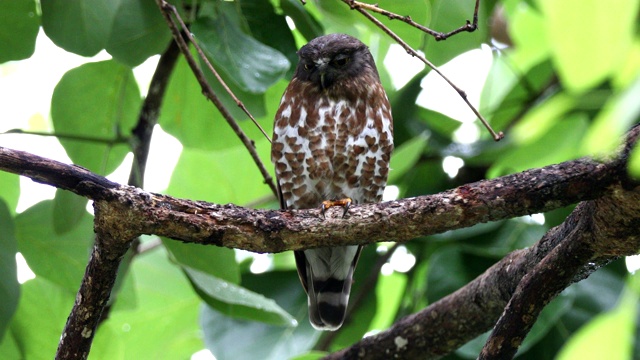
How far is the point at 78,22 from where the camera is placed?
310 cm

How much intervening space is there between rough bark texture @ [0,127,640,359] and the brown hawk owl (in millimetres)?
1342

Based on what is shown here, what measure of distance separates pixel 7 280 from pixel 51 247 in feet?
1.76

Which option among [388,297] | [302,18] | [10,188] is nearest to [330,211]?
[302,18]

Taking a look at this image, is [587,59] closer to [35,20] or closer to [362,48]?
[35,20]

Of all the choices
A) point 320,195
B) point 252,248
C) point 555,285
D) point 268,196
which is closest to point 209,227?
point 252,248

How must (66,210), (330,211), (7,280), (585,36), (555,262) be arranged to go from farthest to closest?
(66,210) < (7,280) < (330,211) < (555,262) < (585,36)

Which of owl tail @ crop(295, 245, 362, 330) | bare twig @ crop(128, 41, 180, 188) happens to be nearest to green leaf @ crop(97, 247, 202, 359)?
owl tail @ crop(295, 245, 362, 330)

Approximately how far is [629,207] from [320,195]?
1.96m

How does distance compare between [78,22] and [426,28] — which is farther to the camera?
[78,22]

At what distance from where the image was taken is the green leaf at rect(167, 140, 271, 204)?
165 inches

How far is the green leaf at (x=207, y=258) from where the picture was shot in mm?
3020

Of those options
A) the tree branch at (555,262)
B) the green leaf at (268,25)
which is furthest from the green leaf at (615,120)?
the green leaf at (268,25)

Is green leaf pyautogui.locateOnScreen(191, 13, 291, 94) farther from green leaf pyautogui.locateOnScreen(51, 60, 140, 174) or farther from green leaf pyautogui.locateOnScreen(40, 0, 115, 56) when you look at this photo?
green leaf pyautogui.locateOnScreen(51, 60, 140, 174)

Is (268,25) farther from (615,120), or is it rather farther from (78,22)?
(615,120)
